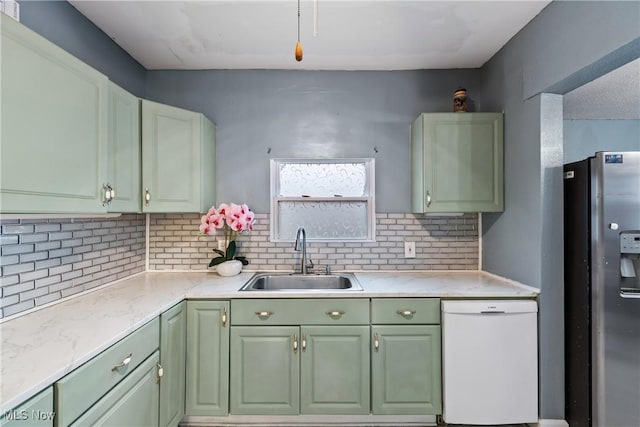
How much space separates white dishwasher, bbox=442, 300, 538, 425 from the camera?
1.94 m

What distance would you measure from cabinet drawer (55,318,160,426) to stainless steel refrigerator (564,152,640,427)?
2307 mm

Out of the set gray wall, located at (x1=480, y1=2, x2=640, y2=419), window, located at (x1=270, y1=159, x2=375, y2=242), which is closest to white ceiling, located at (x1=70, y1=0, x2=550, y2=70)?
gray wall, located at (x1=480, y1=2, x2=640, y2=419)

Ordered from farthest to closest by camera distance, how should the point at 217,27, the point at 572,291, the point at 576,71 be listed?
the point at 217,27, the point at 572,291, the point at 576,71

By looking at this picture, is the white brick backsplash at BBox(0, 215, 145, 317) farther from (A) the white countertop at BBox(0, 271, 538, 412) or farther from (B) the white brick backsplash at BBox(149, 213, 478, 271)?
(B) the white brick backsplash at BBox(149, 213, 478, 271)

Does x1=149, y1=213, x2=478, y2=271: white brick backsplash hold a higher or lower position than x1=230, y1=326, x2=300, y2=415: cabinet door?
higher

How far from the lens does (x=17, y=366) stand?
1.04 m

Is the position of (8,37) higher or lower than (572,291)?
higher

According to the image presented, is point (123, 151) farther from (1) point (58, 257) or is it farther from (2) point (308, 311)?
(2) point (308, 311)

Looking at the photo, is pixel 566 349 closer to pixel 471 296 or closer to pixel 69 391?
pixel 471 296

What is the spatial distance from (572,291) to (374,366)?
1.24m

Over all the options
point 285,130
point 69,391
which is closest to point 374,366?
point 69,391

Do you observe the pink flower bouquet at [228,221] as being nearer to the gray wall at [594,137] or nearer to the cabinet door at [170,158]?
the cabinet door at [170,158]

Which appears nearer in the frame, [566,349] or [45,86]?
[45,86]

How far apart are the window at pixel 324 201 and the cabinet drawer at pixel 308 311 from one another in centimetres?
78
